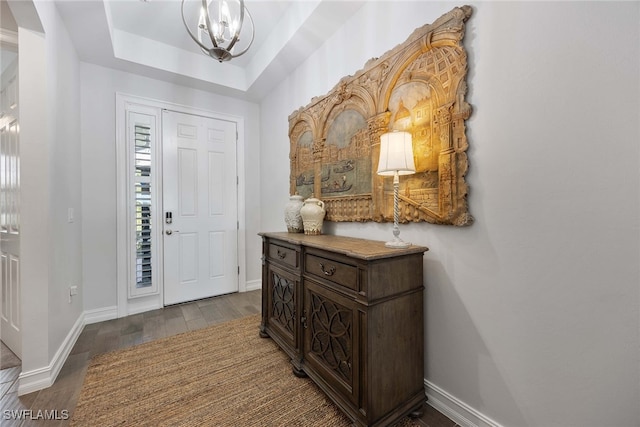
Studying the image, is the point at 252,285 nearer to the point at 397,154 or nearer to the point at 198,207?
the point at 198,207

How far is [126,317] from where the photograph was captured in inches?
112

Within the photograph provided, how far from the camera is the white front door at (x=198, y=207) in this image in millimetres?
3168

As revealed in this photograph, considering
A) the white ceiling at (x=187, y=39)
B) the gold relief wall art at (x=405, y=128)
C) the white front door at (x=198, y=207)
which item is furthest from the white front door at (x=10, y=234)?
the gold relief wall art at (x=405, y=128)

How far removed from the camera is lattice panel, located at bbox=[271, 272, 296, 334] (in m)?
1.96

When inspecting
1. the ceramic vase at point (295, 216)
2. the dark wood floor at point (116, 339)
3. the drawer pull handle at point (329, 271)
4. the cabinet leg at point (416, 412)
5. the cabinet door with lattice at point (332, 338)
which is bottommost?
the dark wood floor at point (116, 339)

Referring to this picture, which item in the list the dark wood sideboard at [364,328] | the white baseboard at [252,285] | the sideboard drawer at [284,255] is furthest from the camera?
the white baseboard at [252,285]

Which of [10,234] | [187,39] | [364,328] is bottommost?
[364,328]

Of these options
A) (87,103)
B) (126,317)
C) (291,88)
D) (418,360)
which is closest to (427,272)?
(418,360)

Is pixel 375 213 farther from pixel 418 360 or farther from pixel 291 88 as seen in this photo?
pixel 291 88

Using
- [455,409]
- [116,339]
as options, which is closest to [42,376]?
[116,339]

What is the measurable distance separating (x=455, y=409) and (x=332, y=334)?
778mm

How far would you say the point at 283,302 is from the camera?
2.09 m

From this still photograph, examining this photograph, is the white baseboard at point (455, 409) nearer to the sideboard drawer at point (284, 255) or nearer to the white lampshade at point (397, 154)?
the sideboard drawer at point (284, 255)

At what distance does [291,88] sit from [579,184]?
2.75m
